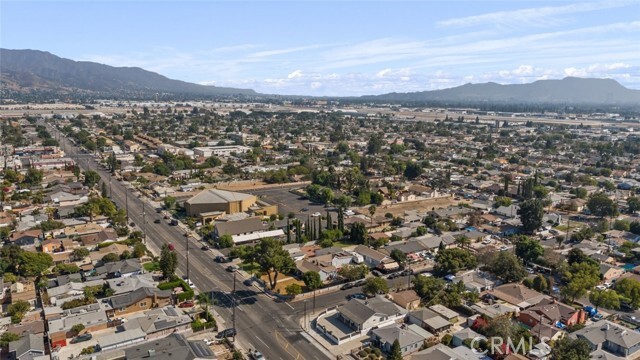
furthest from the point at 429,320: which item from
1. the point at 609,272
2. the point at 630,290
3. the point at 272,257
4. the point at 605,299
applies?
the point at 609,272

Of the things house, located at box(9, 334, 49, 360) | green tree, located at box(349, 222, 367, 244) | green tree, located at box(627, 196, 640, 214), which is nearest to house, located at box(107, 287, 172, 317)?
house, located at box(9, 334, 49, 360)

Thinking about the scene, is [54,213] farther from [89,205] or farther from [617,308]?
[617,308]

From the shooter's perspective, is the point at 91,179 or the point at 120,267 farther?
the point at 91,179

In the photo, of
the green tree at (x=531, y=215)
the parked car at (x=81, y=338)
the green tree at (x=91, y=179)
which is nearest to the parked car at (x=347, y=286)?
the parked car at (x=81, y=338)

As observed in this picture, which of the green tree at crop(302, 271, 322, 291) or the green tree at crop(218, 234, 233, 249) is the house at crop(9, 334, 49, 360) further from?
the green tree at crop(218, 234, 233, 249)

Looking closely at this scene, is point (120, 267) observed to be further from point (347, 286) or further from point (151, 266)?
point (347, 286)

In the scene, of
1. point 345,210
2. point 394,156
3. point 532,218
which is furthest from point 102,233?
point 394,156
